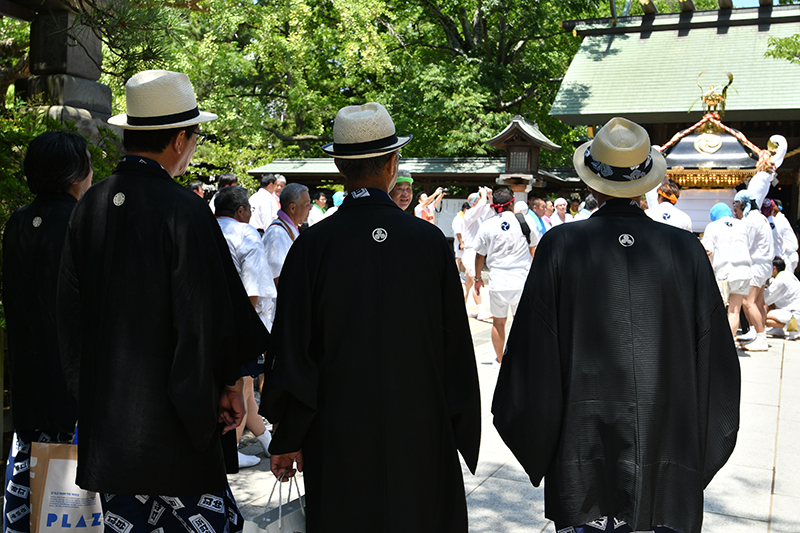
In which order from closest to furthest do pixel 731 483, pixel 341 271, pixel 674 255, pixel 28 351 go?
pixel 341 271
pixel 674 255
pixel 28 351
pixel 731 483

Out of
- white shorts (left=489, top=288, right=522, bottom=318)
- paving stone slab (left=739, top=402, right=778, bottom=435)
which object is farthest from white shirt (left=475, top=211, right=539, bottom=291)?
paving stone slab (left=739, top=402, right=778, bottom=435)

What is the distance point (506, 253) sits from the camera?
22.7 feet

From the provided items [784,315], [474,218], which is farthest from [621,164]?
[474,218]

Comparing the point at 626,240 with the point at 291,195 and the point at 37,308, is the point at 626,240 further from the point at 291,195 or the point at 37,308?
the point at 291,195

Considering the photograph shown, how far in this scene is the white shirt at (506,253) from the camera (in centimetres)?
688

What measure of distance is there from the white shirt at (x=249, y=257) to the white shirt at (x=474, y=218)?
687cm

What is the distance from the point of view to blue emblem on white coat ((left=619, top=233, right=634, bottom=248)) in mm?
2295

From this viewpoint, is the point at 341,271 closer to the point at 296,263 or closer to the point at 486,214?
the point at 296,263

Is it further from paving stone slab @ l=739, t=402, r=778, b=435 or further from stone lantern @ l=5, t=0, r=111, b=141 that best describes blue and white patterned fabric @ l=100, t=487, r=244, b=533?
paving stone slab @ l=739, t=402, r=778, b=435

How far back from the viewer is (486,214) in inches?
443

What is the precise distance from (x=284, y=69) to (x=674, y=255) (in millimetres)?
18602

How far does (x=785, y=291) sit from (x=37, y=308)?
965 centimetres

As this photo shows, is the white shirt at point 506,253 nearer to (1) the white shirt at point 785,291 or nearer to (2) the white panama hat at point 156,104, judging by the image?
(1) the white shirt at point 785,291

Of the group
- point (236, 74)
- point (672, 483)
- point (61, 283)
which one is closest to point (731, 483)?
point (672, 483)
